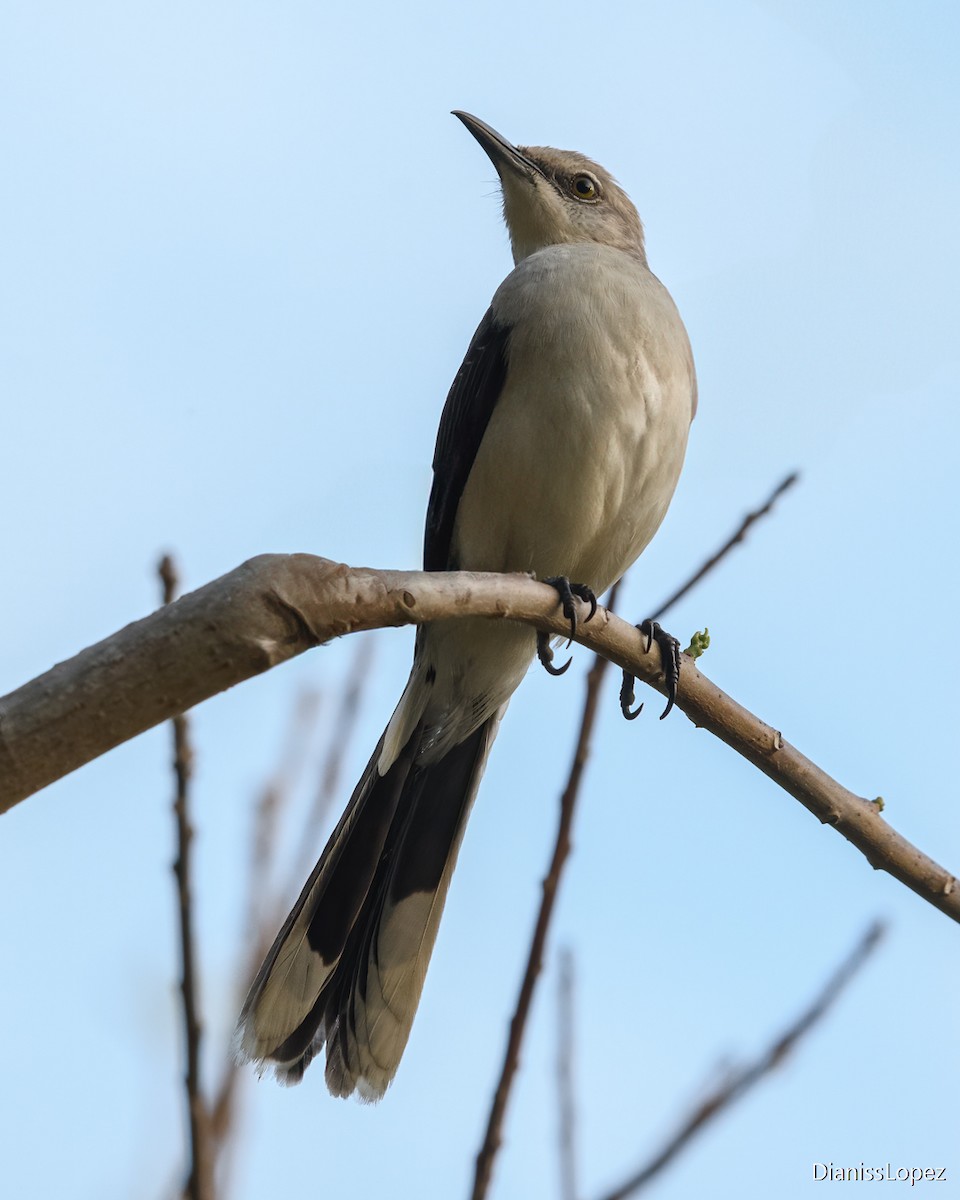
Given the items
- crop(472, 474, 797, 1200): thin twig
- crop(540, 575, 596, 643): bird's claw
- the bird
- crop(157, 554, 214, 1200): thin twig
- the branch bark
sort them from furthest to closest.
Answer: the bird < crop(540, 575, 596, 643): bird's claw < crop(472, 474, 797, 1200): thin twig < crop(157, 554, 214, 1200): thin twig < the branch bark

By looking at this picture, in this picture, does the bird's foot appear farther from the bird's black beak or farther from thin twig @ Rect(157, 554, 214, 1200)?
the bird's black beak

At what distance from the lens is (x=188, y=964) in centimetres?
304

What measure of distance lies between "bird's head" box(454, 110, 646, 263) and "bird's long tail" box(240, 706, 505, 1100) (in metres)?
2.75

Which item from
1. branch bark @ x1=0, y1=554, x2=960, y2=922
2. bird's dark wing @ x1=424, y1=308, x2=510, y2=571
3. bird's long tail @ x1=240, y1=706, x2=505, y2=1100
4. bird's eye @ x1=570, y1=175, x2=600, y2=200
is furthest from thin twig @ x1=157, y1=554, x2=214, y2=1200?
bird's eye @ x1=570, y1=175, x2=600, y2=200

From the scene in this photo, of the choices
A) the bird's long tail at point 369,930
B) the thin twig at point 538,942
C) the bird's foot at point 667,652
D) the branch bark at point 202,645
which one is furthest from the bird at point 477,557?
the branch bark at point 202,645

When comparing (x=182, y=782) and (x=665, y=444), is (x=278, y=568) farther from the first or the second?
(x=665, y=444)

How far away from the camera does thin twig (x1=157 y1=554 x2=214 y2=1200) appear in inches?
108

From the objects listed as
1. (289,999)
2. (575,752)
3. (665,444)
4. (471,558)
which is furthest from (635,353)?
(289,999)

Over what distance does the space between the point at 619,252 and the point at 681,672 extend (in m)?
3.17

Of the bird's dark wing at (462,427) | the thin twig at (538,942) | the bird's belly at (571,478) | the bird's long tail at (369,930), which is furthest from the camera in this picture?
the bird's dark wing at (462,427)

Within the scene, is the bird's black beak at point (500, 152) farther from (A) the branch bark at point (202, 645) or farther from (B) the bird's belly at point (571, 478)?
(A) the branch bark at point (202, 645)

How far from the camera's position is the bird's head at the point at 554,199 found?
7.39 metres

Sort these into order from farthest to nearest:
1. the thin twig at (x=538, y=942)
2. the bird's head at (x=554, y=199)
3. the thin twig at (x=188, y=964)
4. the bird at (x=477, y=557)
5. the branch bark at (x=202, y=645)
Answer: the bird's head at (x=554, y=199)
the bird at (x=477, y=557)
the thin twig at (x=538, y=942)
the thin twig at (x=188, y=964)
the branch bark at (x=202, y=645)

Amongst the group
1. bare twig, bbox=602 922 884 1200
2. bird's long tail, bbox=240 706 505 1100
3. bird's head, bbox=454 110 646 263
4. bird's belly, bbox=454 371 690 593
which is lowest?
bare twig, bbox=602 922 884 1200
